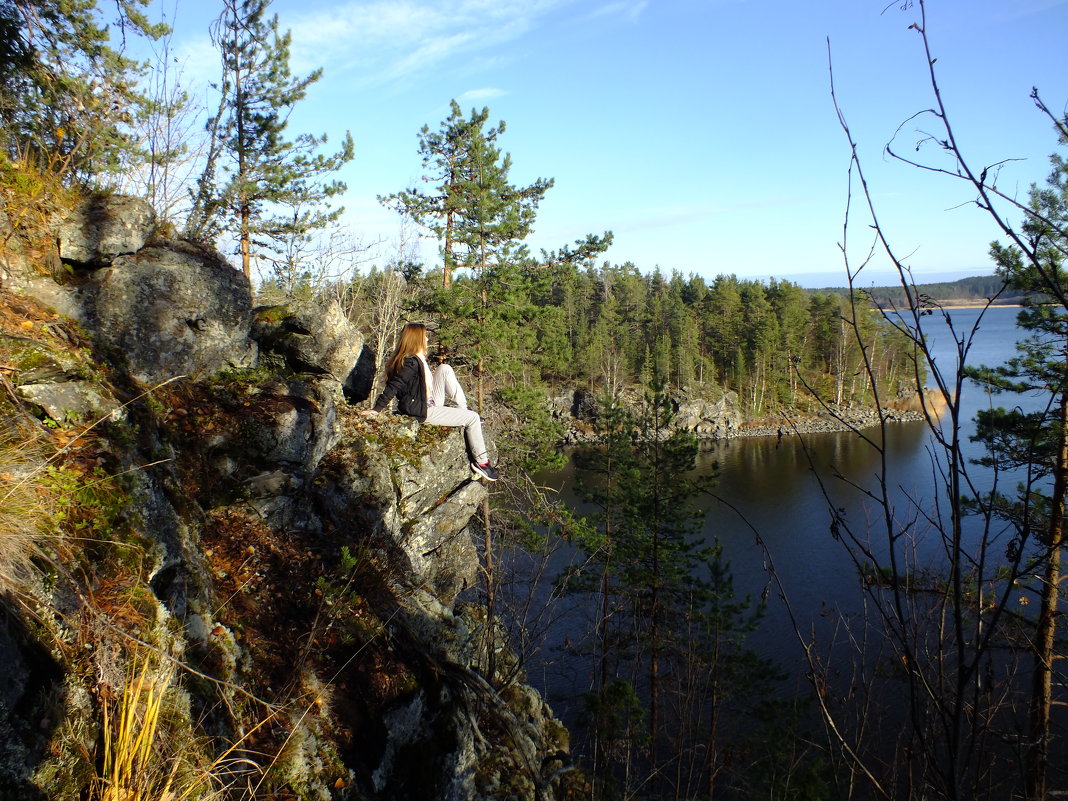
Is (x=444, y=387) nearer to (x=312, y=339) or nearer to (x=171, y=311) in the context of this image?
(x=312, y=339)

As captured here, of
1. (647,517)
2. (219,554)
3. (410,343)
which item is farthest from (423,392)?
(647,517)

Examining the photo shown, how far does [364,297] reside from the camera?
2020 cm

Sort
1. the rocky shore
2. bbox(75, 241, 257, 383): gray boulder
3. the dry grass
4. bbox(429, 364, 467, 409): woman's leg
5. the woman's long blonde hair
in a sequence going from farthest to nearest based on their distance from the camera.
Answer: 1. the rocky shore
2. bbox(429, 364, 467, 409): woman's leg
3. the woman's long blonde hair
4. bbox(75, 241, 257, 383): gray boulder
5. the dry grass

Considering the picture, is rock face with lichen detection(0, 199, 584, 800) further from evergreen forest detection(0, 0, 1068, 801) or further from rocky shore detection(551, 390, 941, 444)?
rocky shore detection(551, 390, 941, 444)

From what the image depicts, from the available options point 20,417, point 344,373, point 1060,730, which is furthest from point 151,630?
point 1060,730

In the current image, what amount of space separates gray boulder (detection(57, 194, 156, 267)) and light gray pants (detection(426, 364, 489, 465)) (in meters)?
2.99

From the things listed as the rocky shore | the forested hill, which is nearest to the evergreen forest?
the forested hill

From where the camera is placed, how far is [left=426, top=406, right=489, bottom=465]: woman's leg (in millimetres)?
6957

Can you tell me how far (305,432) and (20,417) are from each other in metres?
2.74

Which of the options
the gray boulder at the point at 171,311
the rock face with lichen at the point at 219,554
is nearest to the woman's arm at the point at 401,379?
the rock face with lichen at the point at 219,554

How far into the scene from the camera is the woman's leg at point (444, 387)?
6934mm

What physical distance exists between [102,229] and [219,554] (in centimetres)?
307

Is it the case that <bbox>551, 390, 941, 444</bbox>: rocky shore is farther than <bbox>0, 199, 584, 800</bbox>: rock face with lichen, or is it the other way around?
<bbox>551, 390, 941, 444</bbox>: rocky shore

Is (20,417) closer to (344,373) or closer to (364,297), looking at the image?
(344,373)
